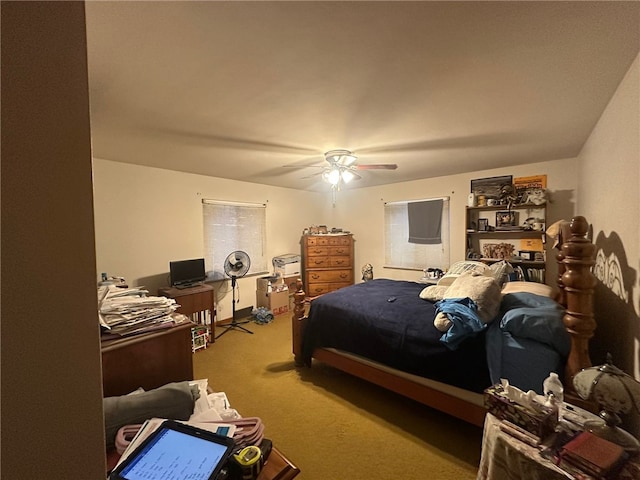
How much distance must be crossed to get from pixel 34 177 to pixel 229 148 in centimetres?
240

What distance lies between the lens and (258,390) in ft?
7.88

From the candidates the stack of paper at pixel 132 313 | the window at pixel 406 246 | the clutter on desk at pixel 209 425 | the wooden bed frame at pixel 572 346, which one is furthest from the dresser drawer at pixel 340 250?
the clutter on desk at pixel 209 425

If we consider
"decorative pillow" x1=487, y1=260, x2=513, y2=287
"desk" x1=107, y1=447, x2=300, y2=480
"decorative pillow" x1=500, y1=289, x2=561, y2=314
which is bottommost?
"desk" x1=107, y1=447, x2=300, y2=480

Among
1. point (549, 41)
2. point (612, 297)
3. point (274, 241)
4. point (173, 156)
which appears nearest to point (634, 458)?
point (612, 297)

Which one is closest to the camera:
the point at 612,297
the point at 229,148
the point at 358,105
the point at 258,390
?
the point at 612,297

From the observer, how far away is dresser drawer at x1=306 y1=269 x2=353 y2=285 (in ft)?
15.9

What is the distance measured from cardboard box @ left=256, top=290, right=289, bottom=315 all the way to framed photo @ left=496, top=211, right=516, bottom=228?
11.3ft

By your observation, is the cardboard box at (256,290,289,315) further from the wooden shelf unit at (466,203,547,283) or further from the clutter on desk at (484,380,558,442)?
the clutter on desk at (484,380,558,442)

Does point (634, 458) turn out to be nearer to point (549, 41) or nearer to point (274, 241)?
point (549, 41)

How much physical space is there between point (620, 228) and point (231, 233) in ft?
13.6

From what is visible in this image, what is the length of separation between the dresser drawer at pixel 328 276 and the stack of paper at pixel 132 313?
11.4ft

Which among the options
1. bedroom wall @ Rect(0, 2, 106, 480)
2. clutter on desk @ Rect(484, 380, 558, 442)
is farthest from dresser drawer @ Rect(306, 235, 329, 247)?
bedroom wall @ Rect(0, 2, 106, 480)

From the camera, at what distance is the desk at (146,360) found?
1165 millimetres

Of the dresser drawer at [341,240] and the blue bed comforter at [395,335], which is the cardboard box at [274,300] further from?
the blue bed comforter at [395,335]
